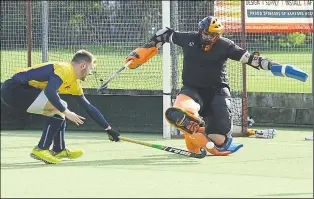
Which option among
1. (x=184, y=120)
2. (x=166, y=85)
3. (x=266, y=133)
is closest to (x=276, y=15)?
(x=266, y=133)

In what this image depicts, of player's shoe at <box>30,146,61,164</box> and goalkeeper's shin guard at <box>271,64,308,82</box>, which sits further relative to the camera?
goalkeeper's shin guard at <box>271,64,308,82</box>

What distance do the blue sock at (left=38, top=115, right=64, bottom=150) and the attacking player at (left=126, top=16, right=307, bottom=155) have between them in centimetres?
128

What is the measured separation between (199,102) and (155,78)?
3.32 metres

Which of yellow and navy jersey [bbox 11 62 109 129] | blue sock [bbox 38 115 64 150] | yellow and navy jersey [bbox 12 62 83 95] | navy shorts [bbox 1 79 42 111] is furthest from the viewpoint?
blue sock [bbox 38 115 64 150]

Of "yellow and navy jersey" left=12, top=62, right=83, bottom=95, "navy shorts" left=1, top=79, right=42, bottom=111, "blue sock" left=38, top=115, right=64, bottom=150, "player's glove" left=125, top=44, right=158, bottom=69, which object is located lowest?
"blue sock" left=38, top=115, right=64, bottom=150

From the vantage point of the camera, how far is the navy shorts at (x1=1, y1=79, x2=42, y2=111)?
9500 millimetres

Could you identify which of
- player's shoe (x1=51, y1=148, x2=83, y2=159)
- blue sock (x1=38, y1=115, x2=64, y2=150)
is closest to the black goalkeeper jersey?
player's shoe (x1=51, y1=148, x2=83, y2=159)

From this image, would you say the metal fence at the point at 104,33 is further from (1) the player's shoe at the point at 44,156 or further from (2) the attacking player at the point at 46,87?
(1) the player's shoe at the point at 44,156

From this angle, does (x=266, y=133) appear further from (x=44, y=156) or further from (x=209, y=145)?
(x=44, y=156)

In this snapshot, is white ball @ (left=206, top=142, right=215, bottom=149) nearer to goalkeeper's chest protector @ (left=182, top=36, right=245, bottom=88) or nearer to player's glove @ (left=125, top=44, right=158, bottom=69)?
goalkeeper's chest protector @ (left=182, top=36, right=245, bottom=88)

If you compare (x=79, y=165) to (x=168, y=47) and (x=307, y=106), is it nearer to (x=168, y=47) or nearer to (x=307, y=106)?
(x=168, y=47)

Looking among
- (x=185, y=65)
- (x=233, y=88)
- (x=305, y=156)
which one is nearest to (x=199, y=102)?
(x=185, y=65)

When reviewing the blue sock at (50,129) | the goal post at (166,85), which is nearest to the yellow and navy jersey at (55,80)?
the blue sock at (50,129)

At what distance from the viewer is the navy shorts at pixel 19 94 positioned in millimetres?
9500
